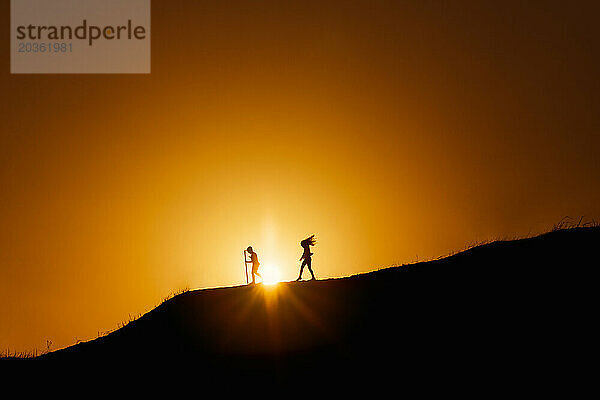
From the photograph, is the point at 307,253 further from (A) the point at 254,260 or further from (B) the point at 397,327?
(B) the point at 397,327

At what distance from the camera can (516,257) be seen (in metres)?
21.3

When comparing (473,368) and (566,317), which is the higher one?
(566,317)

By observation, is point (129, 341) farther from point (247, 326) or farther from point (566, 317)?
point (566, 317)

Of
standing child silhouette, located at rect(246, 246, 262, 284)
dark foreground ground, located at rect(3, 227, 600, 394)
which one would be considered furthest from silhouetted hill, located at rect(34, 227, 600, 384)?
standing child silhouette, located at rect(246, 246, 262, 284)

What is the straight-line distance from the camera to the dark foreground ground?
659 inches

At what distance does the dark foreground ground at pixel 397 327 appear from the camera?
1673cm

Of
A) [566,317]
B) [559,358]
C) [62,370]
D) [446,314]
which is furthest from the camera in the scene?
[62,370]

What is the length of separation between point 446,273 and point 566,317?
16.0 feet

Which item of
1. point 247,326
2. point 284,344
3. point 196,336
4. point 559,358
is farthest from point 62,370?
point 559,358

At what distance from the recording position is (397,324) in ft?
63.6

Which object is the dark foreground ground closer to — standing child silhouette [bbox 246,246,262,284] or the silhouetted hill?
the silhouetted hill

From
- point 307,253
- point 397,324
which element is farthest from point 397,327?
point 307,253

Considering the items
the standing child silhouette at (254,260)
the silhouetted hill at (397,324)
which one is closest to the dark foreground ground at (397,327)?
the silhouetted hill at (397,324)

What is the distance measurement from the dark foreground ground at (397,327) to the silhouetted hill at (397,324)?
43mm
